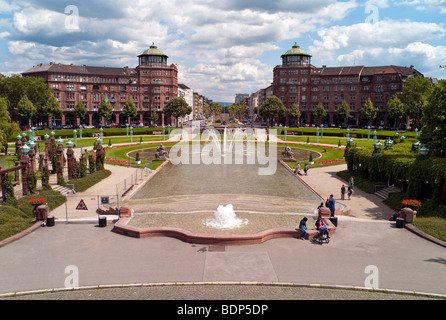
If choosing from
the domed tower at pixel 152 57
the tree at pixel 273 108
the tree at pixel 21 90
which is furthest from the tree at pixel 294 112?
the tree at pixel 21 90

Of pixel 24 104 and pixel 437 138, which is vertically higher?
pixel 24 104

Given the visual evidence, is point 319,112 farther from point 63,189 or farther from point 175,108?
point 63,189

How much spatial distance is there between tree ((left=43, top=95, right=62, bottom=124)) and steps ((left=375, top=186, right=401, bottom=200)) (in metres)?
101

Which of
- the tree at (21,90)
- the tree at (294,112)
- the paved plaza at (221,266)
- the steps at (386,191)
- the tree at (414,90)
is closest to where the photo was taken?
the paved plaza at (221,266)

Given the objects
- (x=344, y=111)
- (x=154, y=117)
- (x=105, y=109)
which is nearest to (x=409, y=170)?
(x=344, y=111)

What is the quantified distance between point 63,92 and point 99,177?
91.0 metres

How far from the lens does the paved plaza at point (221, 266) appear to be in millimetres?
13500

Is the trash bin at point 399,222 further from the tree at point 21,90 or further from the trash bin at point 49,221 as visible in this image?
the tree at point 21,90

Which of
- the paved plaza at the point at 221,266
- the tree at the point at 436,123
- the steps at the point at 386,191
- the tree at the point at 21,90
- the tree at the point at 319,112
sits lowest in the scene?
the paved plaza at the point at 221,266

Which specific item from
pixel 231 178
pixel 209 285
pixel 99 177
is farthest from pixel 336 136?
pixel 209 285

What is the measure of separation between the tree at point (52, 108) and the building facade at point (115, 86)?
227 inches

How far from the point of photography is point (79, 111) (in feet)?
367

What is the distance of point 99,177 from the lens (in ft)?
122

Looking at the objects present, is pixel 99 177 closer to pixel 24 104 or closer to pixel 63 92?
pixel 24 104
